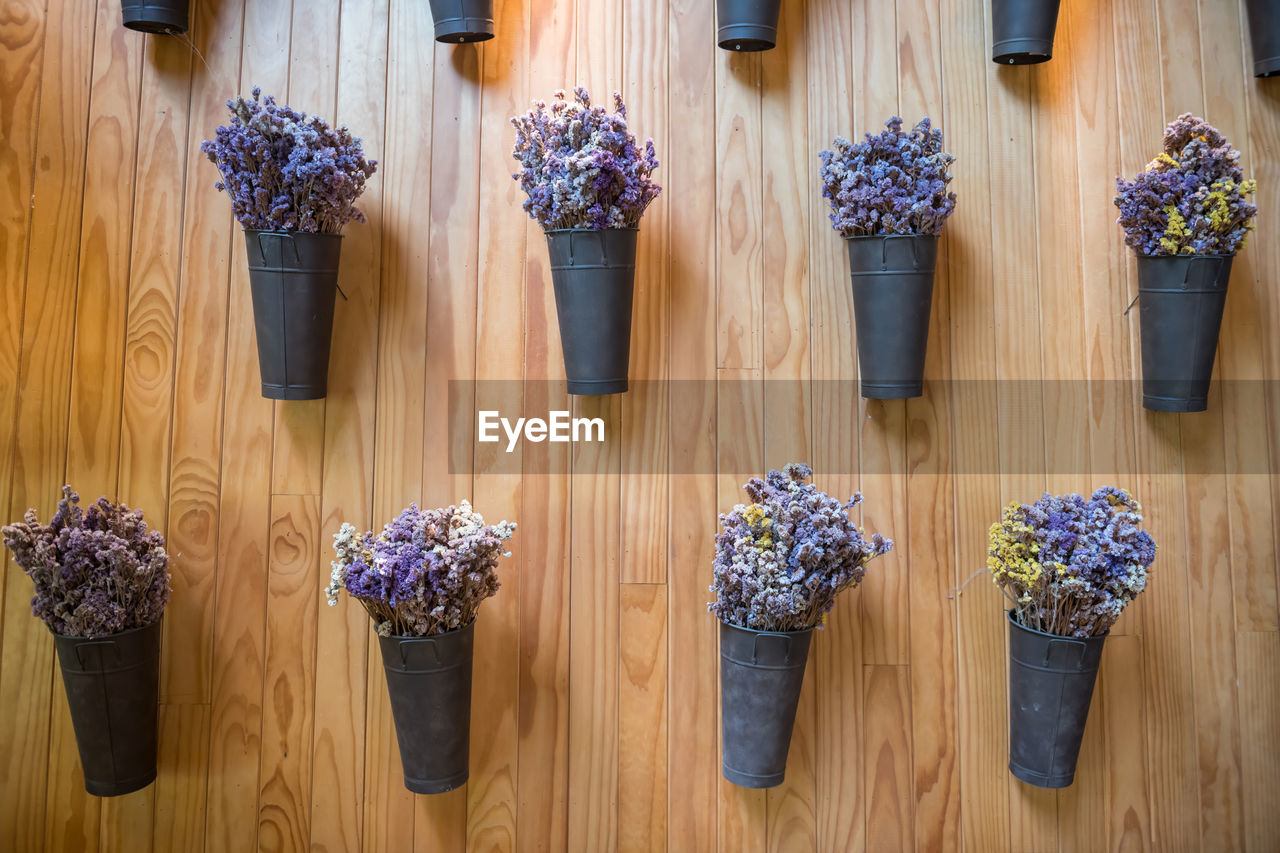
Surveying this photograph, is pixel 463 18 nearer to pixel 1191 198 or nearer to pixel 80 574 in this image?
pixel 80 574

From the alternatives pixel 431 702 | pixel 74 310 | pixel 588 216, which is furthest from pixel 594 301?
pixel 74 310

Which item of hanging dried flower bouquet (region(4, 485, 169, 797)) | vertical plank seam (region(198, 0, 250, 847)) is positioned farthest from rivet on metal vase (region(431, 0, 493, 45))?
hanging dried flower bouquet (region(4, 485, 169, 797))

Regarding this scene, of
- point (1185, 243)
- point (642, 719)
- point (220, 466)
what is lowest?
point (642, 719)

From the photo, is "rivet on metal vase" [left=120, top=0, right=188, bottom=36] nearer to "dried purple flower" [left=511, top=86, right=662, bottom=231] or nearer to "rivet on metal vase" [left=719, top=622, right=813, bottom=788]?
"dried purple flower" [left=511, top=86, right=662, bottom=231]

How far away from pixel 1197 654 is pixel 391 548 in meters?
1.74

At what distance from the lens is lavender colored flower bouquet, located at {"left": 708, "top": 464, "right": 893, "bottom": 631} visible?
5.54 ft

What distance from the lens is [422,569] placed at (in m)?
1.65

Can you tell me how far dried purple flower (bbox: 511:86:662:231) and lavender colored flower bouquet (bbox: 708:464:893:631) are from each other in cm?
63

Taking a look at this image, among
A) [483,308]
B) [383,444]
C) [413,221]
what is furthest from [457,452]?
[413,221]

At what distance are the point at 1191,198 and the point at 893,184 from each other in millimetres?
614

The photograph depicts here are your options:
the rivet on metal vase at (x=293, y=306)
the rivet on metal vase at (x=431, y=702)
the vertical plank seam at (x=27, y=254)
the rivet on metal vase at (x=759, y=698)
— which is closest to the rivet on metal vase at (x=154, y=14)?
the vertical plank seam at (x=27, y=254)

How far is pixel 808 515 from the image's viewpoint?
1724 mm

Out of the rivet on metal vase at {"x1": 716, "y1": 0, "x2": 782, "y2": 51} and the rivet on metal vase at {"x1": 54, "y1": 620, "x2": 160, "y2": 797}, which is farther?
the rivet on metal vase at {"x1": 716, "y1": 0, "x2": 782, "y2": 51}

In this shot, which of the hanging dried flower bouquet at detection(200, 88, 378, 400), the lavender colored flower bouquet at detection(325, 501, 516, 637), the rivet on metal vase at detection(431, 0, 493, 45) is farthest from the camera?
the rivet on metal vase at detection(431, 0, 493, 45)
